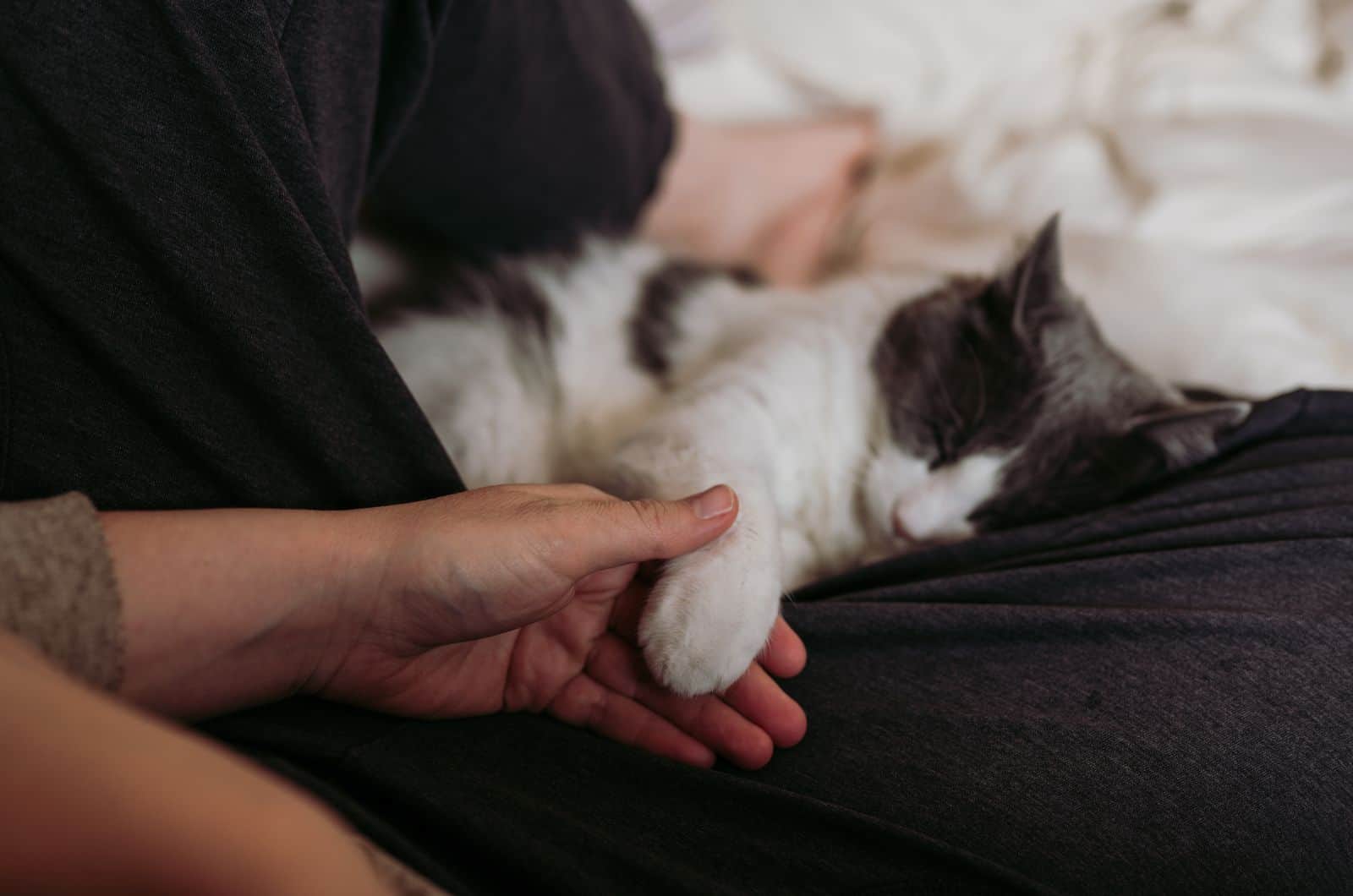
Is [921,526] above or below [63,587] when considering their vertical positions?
below

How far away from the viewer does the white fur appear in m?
1.07

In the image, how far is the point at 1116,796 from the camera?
0.76 metres

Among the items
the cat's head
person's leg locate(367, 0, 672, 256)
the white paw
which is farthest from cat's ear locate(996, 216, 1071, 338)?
person's leg locate(367, 0, 672, 256)

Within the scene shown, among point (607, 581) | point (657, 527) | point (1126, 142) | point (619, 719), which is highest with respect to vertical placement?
point (1126, 142)

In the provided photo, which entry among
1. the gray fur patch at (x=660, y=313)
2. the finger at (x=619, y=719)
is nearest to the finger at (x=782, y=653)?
the finger at (x=619, y=719)

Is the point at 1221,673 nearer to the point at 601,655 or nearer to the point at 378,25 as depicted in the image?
the point at 601,655

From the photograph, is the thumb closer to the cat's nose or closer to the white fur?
the white fur

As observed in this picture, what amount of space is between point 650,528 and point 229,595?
1.25 ft

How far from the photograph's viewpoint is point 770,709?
0.86 meters

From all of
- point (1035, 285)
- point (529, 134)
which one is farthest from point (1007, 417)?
point (529, 134)

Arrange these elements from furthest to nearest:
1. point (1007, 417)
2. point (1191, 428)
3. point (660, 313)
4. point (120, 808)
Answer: point (660, 313), point (1007, 417), point (1191, 428), point (120, 808)

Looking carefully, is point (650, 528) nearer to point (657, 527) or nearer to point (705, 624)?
point (657, 527)

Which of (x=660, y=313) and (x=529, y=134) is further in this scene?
(x=660, y=313)

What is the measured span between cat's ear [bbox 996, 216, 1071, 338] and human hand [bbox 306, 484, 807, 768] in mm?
621
